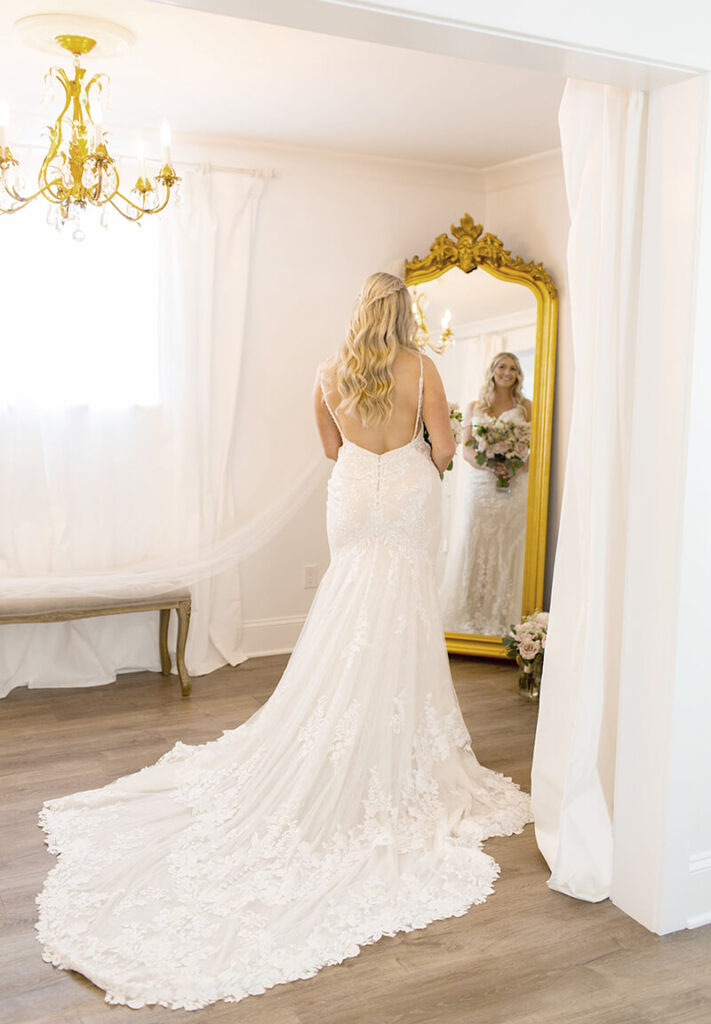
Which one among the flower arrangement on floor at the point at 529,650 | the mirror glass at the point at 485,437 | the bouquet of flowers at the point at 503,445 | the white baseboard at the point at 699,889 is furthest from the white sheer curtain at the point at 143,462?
the white baseboard at the point at 699,889

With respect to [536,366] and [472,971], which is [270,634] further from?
[472,971]

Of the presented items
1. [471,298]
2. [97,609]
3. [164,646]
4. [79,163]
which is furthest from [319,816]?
[471,298]

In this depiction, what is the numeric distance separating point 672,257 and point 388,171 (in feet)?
10.2

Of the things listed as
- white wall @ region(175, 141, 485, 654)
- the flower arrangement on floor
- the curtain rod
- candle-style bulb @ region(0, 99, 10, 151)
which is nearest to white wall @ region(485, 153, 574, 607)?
white wall @ region(175, 141, 485, 654)

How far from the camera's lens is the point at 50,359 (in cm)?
445

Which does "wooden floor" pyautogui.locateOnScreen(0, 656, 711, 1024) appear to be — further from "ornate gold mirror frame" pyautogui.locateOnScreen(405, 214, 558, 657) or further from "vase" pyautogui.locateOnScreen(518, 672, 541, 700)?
"ornate gold mirror frame" pyautogui.locateOnScreen(405, 214, 558, 657)

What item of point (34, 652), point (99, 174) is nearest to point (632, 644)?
point (99, 174)

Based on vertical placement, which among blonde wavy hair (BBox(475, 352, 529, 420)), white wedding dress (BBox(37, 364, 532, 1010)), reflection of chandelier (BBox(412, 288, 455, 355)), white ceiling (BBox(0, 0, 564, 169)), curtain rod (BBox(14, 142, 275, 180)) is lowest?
white wedding dress (BBox(37, 364, 532, 1010))

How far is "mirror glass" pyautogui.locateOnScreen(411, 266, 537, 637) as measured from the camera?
499 cm

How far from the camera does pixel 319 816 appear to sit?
113 inches

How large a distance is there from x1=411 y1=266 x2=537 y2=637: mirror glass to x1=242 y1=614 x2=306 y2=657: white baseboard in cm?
84

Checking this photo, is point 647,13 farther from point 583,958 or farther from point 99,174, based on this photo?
point 583,958

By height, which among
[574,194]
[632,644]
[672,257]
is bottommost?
[632,644]

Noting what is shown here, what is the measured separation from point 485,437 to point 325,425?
1.80 meters
